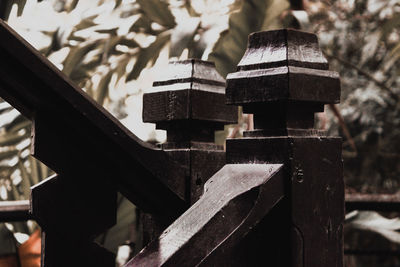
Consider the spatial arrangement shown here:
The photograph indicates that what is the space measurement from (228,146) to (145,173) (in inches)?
5.6

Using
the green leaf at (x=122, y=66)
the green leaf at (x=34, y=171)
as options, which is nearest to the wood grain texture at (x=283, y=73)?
the green leaf at (x=34, y=171)

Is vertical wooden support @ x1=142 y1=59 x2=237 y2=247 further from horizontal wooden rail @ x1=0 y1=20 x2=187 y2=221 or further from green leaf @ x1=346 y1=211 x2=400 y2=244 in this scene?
green leaf @ x1=346 y1=211 x2=400 y2=244

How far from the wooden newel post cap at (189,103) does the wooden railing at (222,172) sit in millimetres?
94

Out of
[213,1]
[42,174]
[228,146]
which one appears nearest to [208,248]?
[228,146]

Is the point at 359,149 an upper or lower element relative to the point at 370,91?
lower

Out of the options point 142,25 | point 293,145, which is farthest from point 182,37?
point 293,145

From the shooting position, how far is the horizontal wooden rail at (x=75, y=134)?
70 centimetres

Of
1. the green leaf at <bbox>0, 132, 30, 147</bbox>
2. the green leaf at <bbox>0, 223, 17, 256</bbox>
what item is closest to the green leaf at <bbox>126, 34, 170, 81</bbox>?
the green leaf at <bbox>0, 132, 30, 147</bbox>

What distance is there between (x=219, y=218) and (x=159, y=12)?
125 cm

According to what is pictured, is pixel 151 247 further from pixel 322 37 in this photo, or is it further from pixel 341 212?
pixel 322 37

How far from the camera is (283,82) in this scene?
712 millimetres

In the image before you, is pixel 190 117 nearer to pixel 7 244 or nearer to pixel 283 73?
pixel 283 73

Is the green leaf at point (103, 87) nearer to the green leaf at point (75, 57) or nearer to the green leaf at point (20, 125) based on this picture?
the green leaf at point (75, 57)

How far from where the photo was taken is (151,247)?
67 cm
